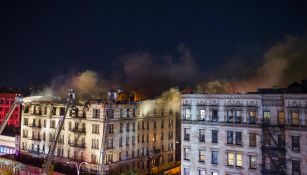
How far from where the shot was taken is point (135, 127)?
203 feet

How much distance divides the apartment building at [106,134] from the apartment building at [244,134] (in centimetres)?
1560

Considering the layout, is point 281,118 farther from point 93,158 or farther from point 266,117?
point 93,158

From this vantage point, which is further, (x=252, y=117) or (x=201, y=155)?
(x=201, y=155)

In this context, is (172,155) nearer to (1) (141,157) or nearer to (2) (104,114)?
(1) (141,157)

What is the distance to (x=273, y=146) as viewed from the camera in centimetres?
3872

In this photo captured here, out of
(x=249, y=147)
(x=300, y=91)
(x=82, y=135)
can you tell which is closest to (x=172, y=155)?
(x=82, y=135)

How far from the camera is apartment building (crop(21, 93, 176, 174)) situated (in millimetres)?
56844

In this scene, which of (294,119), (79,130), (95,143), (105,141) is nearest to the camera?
(294,119)

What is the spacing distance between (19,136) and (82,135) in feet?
74.6

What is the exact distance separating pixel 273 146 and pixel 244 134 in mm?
3953

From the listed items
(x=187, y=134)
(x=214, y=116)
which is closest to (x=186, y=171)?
(x=187, y=134)

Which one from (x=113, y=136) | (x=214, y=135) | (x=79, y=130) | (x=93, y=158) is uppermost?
(x=214, y=135)

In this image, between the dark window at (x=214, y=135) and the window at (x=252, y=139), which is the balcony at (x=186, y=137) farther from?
the window at (x=252, y=139)

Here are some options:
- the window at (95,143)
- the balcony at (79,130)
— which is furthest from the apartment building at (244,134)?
the balcony at (79,130)
